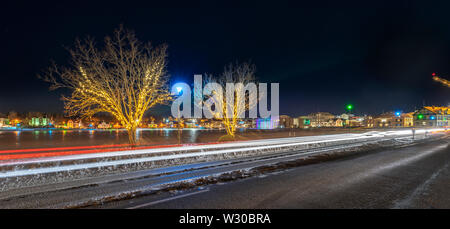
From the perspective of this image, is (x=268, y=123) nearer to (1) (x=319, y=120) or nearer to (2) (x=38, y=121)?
(1) (x=319, y=120)

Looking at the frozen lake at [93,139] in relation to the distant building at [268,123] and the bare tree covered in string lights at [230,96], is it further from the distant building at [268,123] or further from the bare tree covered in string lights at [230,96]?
the distant building at [268,123]

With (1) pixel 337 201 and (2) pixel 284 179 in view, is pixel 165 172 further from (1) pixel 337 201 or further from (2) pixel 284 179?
(1) pixel 337 201

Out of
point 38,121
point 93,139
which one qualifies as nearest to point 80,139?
point 93,139

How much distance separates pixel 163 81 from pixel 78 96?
546 centimetres

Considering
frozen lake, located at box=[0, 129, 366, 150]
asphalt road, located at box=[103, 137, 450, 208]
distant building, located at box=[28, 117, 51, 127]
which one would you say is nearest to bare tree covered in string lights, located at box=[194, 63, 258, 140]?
frozen lake, located at box=[0, 129, 366, 150]

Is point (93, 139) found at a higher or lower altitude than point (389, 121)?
lower

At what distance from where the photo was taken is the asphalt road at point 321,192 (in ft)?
17.0

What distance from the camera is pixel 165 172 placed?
901 cm

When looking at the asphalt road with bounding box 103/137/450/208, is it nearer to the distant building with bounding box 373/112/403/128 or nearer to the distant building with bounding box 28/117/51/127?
the distant building with bounding box 373/112/403/128

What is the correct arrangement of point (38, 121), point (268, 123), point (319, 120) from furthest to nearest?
point (319, 120)
point (38, 121)
point (268, 123)

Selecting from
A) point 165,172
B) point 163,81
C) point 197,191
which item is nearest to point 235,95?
point 163,81

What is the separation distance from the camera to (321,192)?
6.09m

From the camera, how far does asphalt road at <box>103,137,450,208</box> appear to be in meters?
5.20

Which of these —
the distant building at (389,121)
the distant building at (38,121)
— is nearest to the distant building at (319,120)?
the distant building at (389,121)
